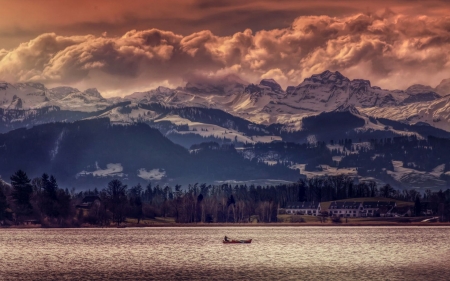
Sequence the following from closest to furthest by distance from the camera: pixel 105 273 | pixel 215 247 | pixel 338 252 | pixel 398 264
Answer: pixel 105 273
pixel 398 264
pixel 338 252
pixel 215 247

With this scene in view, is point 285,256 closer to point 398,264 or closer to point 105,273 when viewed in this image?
point 398,264

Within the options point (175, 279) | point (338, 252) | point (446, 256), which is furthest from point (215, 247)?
point (175, 279)

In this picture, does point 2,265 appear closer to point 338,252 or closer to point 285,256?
point 285,256

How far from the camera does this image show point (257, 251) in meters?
176

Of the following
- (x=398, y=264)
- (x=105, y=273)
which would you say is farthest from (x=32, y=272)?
(x=398, y=264)

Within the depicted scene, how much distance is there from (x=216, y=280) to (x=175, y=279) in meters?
6.11

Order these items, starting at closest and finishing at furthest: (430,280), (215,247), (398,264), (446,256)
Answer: (430,280) → (398,264) → (446,256) → (215,247)

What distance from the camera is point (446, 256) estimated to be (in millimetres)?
158250

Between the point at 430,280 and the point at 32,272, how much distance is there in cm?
→ 6074

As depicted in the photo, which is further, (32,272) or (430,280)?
(32,272)

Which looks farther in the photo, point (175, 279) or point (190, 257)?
point (190, 257)

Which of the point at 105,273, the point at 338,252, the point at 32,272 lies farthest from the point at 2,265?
the point at 338,252

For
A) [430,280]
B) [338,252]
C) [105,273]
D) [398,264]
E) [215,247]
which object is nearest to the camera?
[430,280]

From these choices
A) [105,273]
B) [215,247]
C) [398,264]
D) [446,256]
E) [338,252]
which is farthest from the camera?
[215,247]
